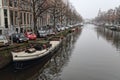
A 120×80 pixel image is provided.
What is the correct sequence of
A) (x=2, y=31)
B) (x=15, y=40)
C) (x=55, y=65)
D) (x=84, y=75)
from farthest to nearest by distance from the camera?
(x=2, y=31), (x=15, y=40), (x=55, y=65), (x=84, y=75)

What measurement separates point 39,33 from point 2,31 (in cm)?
769

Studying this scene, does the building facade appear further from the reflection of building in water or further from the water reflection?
the reflection of building in water

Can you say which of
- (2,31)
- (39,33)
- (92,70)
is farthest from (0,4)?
(92,70)

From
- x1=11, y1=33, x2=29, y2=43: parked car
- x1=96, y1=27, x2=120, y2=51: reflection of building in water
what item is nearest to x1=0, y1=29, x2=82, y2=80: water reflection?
x1=11, y1=33, x2=29, y2=43: parked car

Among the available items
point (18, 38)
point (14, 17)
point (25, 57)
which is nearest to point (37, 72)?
point (25, 57)

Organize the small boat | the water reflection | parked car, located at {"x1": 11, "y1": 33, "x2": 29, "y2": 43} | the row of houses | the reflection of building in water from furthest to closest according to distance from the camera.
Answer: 1. the reflection of building in water
2. the row of houses
3. parked car, located at {"x1": 11, "y1": 33, "x2": 29, "y2": 43}
4. the small boat
5. the water reflection

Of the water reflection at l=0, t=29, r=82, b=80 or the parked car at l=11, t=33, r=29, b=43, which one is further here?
the parked car at l=11, t=33, r=29, b=43

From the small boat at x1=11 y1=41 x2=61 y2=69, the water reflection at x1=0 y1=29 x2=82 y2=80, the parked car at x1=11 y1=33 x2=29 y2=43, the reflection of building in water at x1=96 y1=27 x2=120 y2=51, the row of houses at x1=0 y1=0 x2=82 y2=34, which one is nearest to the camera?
the water reflection at x1=0 y1=29 x2=82 y2=80

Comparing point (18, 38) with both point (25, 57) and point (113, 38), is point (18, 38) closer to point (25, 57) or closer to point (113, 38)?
point (25, 57)

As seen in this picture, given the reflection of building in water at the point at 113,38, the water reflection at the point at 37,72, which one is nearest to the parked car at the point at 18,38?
the water reflection at the point at 37,72

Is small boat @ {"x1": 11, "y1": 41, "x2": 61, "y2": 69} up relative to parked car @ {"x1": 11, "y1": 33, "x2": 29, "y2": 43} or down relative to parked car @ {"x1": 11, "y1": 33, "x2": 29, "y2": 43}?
down

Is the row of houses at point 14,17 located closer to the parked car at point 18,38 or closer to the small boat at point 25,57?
the parked car at point 18,38

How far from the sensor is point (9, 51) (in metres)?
27.2

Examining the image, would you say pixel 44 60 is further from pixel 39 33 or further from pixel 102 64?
pixel 39 33
